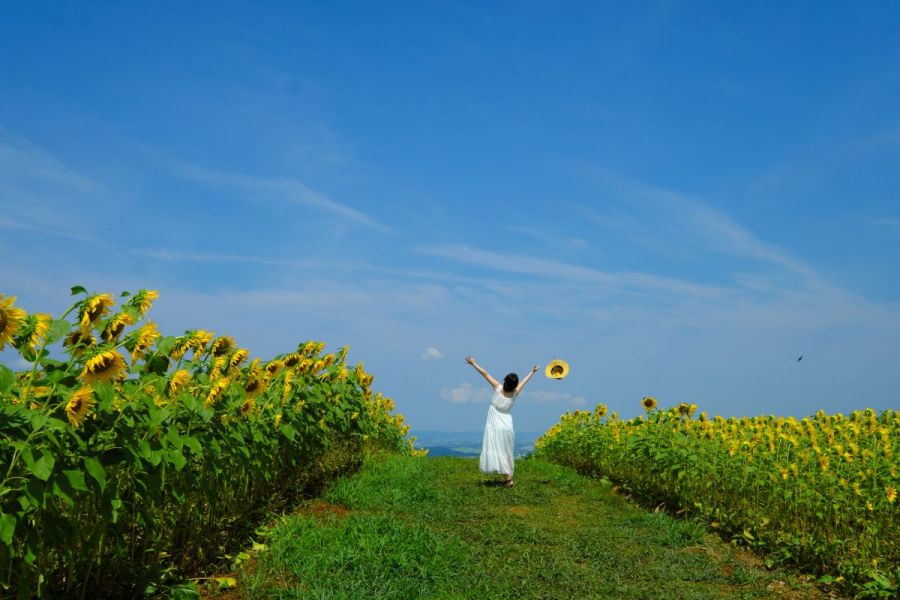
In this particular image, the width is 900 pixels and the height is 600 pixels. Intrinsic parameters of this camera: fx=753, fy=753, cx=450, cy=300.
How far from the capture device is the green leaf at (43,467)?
135 inches

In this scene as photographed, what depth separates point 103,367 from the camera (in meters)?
3.83

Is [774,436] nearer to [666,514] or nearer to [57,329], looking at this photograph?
[666,514]

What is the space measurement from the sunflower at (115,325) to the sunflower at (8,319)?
878 millimetres

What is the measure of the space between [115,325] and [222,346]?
1700 mm

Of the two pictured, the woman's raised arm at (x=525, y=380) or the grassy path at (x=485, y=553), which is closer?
the grassy path at (x=485, y=553)

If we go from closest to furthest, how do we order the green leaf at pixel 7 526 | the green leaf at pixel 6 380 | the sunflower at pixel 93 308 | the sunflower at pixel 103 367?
the green leaf at pixel 7 526, the green leaf at pixel 6 380, the sunflower at pixel 103 367, the sunflower at pixel 93 308

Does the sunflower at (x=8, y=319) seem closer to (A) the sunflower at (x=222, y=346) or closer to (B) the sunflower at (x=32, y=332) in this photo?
(B) the sunflower at (x=32, y=332)

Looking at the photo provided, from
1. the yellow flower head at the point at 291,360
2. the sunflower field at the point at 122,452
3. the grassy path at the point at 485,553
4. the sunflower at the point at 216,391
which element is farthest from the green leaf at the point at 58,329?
the yellow flower head at the point at 291,360

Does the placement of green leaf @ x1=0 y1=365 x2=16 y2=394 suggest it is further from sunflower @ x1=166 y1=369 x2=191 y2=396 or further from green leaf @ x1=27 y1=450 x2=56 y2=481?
sunflower @ x1=166 y1=369 x2=191 y2=396

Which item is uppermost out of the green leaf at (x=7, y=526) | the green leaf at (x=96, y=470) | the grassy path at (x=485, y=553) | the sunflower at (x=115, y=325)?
the sunflower at (x=115, y=325)

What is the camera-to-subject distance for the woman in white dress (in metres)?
11.6

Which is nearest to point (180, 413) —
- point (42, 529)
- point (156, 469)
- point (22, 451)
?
point (156, 469)

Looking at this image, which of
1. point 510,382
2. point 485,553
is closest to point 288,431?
point 485,553

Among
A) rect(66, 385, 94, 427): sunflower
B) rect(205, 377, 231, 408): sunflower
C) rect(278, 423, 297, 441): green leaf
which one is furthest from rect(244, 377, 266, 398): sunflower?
rect(66, 385, 94, 427): sunflower
